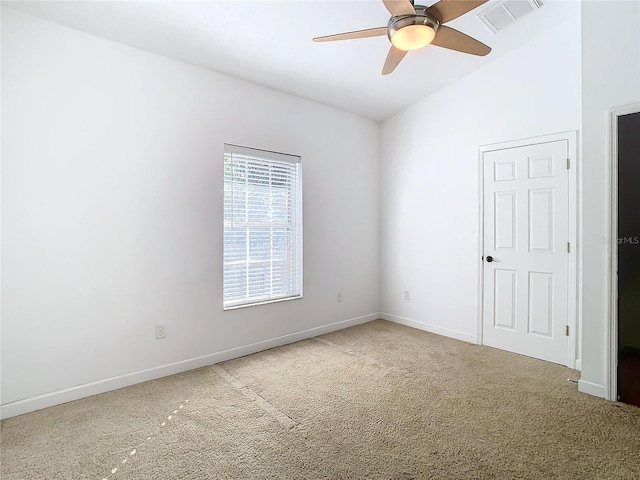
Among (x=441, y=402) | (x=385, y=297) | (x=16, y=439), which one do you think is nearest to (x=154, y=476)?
(x=16, y=439)

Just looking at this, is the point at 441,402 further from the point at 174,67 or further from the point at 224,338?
the point at 174,67

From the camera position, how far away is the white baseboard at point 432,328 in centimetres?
388

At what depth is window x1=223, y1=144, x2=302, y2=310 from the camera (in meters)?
3.40

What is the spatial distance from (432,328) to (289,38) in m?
3.57

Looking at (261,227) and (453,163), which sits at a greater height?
(453,163)

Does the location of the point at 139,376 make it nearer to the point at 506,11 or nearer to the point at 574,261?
the point at 574,261

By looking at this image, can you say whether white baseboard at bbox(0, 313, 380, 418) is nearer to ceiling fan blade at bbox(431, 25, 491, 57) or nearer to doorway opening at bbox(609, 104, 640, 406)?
doorway opening at bbox(609, 104, 640, 406)

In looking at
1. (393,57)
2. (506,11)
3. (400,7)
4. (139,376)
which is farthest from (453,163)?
(139,376)

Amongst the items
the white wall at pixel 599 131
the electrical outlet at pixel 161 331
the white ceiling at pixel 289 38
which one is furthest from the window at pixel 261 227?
the white wall at pixel 599 131

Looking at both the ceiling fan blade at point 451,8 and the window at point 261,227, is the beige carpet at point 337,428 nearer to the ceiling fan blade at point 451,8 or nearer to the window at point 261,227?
the window at point 261,227

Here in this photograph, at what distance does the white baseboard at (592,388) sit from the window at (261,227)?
269 centimetres

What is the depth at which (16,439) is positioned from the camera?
6.77ft

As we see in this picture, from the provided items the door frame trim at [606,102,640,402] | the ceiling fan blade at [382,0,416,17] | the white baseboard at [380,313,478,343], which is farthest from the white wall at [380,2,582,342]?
the ceiling fan blade at [382,0,416,17]

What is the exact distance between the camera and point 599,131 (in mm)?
2547
